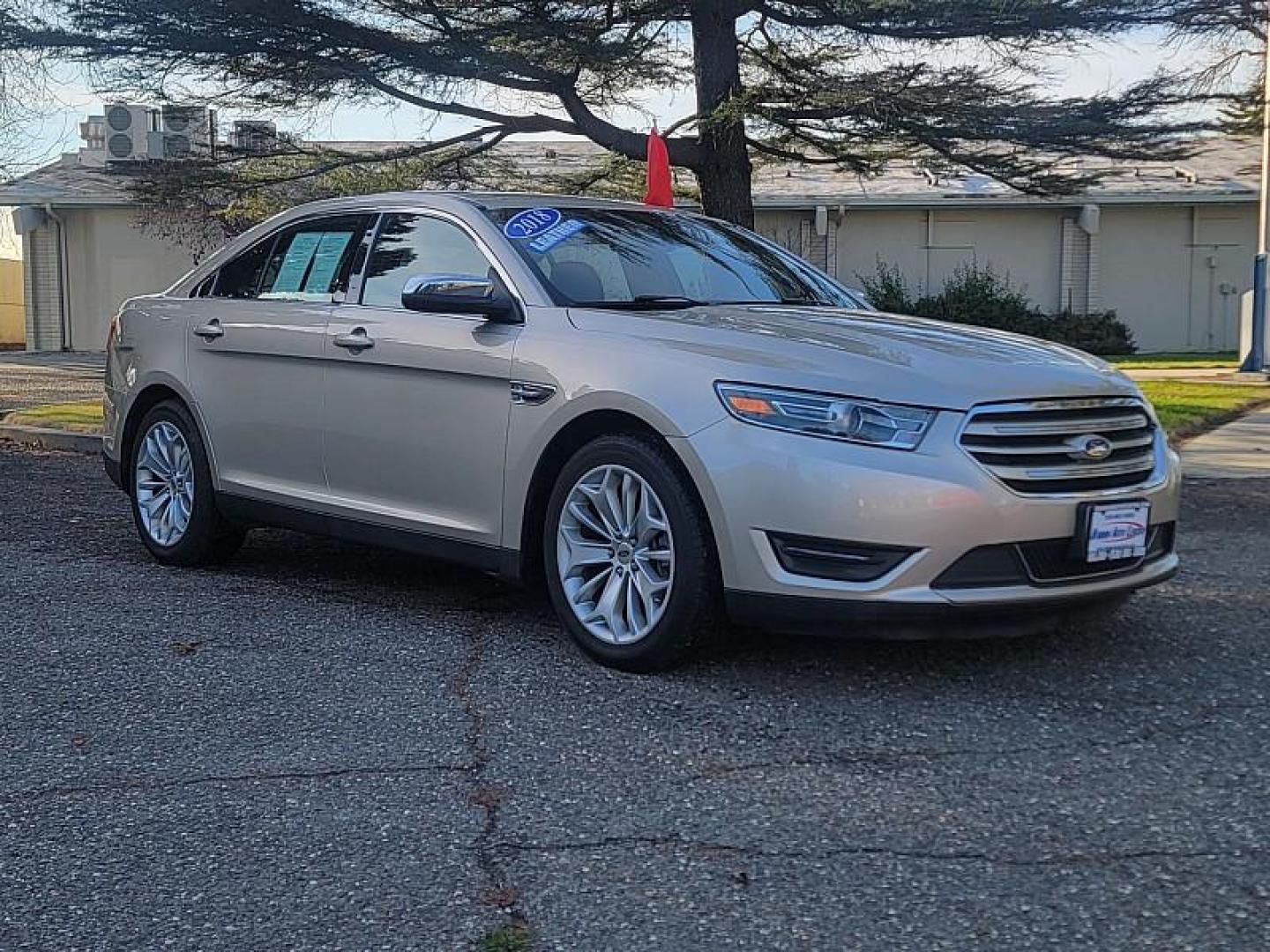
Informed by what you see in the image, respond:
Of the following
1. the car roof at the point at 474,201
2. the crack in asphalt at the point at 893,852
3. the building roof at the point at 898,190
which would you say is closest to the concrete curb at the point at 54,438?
the car roof at the point at 474,201

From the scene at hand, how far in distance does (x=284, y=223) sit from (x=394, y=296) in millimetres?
1076

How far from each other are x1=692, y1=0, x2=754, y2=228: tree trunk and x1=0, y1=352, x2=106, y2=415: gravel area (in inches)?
259

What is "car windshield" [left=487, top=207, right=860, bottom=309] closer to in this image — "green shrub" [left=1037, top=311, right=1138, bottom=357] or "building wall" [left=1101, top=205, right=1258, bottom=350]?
"green shrub" [left=1037, top=311, right=1138, bottom=357]

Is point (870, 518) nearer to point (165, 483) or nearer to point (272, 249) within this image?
point (272, 249)

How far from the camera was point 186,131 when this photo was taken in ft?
50.9

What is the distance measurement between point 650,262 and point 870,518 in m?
1.82

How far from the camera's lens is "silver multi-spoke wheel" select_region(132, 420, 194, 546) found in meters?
6.82

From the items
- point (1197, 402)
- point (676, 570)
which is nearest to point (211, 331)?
point (676, 570)

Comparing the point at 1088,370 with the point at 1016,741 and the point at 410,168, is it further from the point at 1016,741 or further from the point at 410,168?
the point at 410,168

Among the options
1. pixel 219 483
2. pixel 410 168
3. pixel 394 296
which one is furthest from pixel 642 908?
pixel 410 168

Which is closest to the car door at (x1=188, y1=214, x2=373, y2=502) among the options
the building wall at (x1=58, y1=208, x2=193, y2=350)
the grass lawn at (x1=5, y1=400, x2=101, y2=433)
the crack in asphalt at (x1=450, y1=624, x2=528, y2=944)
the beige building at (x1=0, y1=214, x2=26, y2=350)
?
the crack in asphalt at (x1=450, y1=624, x2=528, y2=944)

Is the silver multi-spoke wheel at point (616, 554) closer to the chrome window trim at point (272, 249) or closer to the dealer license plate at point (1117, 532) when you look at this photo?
the dealer license plate at point (1117, 532)

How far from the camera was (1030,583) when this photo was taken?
4527 millimetres

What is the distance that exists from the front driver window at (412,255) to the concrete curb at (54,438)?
622 centimetres
